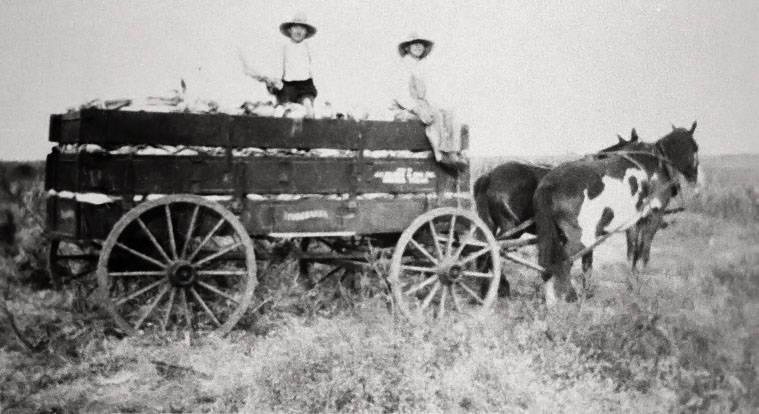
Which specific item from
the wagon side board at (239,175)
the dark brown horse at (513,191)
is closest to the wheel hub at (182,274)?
the wagon side board at (239,175)

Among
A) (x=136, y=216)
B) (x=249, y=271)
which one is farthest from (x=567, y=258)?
(x=136, y=216)

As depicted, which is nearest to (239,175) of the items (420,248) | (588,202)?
(420,248)

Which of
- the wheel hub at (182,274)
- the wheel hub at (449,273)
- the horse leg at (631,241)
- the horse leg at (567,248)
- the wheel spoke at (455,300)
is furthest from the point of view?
the horse leg at (631,241)

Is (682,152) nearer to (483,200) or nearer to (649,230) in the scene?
(649,230)

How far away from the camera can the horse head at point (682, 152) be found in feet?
19.8

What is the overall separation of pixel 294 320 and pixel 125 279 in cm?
155

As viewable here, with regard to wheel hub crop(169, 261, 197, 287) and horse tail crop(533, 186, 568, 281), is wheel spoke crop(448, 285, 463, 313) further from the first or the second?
wheel hub crop(169, 261, 197, 287)

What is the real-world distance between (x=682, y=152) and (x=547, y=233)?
191cm

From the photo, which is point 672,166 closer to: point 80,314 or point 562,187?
point 562,187

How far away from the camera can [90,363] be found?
3.85 metres

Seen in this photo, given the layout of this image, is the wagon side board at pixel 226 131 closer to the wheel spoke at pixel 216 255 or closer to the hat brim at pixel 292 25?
the wheel spoke at pixel 216 255

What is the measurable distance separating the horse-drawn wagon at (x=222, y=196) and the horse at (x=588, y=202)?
0.83 metres

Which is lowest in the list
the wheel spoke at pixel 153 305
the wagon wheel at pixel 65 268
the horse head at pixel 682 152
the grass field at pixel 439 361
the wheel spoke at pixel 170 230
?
the grass field at pixel 439 361

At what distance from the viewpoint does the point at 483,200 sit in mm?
6348
